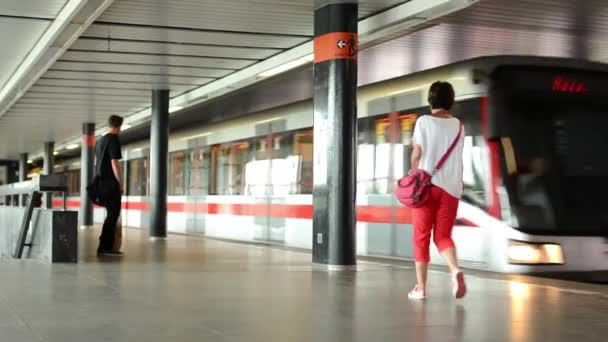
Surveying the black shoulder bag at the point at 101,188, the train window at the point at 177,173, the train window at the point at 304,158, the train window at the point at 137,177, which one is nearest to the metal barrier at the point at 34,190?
the black shoulder bag at the point at 101,188

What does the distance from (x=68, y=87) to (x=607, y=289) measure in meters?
15.7

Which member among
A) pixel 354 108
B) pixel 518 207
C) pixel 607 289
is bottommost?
pixel 607 289

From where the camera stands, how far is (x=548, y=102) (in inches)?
475

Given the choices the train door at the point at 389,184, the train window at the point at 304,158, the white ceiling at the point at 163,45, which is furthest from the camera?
the train window at the point at 304,158

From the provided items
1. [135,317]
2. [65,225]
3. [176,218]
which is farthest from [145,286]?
[176,218]

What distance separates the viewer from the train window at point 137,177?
30844mm

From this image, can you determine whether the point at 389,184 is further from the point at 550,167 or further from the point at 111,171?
the point at 111,171

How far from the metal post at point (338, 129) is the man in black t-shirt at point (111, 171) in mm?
3235

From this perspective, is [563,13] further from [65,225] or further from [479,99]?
[65,225]

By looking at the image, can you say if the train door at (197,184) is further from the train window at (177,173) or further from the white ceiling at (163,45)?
the white ceiling at (163,45)

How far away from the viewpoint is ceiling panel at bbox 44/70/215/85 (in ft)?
65.4

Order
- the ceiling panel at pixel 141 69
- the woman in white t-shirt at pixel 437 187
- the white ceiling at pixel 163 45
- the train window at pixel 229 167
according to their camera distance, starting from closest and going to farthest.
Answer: the woman in white t-shirt at pixel 437 187, the white ceiling at pixel 163 45, the ceiling panel at pixel 141 69, the train window at pixel 229 167

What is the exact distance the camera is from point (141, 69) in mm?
19234

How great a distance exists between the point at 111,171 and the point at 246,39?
143 inches
